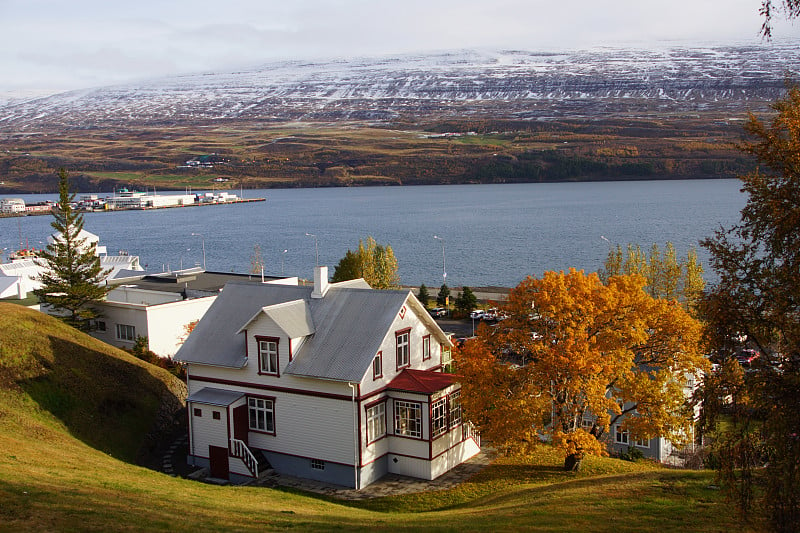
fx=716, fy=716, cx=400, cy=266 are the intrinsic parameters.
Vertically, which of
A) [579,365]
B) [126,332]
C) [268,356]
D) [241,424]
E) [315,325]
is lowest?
[241,424]

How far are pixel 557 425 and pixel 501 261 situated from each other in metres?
82.9

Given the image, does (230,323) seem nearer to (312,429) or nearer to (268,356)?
(268,356)

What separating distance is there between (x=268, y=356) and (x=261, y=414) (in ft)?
7.26

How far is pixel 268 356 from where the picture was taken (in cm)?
2556

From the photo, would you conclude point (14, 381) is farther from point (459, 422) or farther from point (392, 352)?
point (459, 422)

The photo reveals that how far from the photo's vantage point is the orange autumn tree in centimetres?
2294

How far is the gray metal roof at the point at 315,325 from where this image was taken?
24.5m

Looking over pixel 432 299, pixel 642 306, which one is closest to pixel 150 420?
pixel 642 306

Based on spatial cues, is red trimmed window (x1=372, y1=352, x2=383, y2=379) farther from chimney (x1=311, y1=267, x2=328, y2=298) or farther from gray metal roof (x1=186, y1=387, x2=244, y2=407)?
gray metal roof (x1=186, y1=387, x2=244, y2=407)

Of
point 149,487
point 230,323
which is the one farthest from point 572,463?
point 230,323

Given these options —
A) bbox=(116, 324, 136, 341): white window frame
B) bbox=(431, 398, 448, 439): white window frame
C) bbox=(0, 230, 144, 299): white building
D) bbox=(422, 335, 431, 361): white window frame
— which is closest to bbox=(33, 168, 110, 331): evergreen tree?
bbox=(0, 230, 144, 299): white building

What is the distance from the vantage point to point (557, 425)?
2317cm

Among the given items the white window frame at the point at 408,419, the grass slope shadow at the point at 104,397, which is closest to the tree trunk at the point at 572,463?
the white window frame at the point at 408,419

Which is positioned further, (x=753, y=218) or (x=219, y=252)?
(x=219, y=252)
